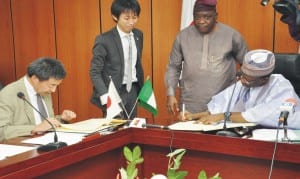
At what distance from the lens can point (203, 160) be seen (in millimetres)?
1890

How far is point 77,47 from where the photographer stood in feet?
16.0

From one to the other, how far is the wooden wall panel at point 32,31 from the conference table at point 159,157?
130 inches

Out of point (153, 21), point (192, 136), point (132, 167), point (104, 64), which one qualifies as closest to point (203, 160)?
point (192, 136)

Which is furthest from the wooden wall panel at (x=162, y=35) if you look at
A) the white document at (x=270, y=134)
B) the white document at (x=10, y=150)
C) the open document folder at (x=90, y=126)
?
the white document at (x=10, y=150)

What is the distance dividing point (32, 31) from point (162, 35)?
2008 mm

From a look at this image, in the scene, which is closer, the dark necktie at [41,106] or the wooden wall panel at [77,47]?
the dark necktie at [41,106]

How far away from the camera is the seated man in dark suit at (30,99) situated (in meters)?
2.15

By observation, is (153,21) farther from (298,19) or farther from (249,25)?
(298,19)

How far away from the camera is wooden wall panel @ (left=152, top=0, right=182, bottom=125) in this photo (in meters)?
4.17

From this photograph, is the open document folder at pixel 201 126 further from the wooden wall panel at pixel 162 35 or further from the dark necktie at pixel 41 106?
the wooden wall panel at pixel 162 35

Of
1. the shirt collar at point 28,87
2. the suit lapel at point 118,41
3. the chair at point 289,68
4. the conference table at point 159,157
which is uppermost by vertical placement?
the suit lapel at point 118,41

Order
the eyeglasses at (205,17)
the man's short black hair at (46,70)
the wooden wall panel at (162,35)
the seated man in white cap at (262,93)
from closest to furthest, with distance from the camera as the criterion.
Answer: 1. the seated man in white cap at (262,93)
2. the man's short black hair at (46,70)
3. the eyeglasses at (205,17)
4. the wooden wall panel at (162,35)

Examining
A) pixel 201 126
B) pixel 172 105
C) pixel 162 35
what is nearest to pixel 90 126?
pixel 201 126

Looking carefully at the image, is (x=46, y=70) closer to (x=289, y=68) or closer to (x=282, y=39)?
(x=289, y=68)
